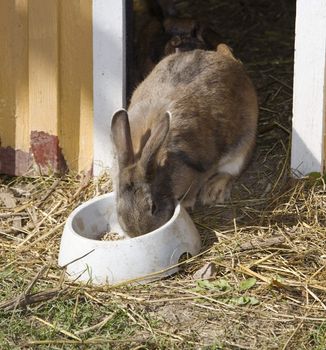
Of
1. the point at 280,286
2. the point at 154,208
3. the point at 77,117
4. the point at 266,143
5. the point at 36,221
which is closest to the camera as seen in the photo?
the point at 280,286

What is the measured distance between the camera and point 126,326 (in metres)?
4.49

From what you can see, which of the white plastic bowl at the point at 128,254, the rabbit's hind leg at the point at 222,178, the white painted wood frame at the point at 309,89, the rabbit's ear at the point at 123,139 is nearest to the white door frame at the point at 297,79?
the white painted wood frame at the point at 309,89

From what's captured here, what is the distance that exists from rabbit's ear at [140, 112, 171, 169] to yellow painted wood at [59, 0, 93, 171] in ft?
3.25

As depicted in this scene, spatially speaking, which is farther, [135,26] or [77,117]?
[135,26]

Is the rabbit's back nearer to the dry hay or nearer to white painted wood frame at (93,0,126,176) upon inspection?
white painted wood frame at (93,0,126,176)

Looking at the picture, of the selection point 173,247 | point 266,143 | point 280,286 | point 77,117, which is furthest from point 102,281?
point 266,143

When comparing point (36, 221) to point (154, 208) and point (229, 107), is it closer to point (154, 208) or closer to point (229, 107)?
point (154, 208)

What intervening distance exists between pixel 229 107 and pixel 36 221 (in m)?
1.29

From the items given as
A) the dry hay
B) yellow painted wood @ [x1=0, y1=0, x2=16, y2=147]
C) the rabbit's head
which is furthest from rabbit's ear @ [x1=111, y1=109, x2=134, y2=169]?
yellow painted wood @ [x1=0, y1=0, x2=16, y2=147]

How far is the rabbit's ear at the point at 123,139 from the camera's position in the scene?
515cm

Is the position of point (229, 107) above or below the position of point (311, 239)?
above

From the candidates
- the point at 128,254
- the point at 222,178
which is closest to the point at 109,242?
the point at 128,254

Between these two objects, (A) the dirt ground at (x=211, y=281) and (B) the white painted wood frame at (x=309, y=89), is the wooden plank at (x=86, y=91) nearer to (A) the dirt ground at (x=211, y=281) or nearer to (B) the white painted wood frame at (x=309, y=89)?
(A) the dirt ground at (x=211, y=281)

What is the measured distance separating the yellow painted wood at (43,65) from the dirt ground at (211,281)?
0.38m
